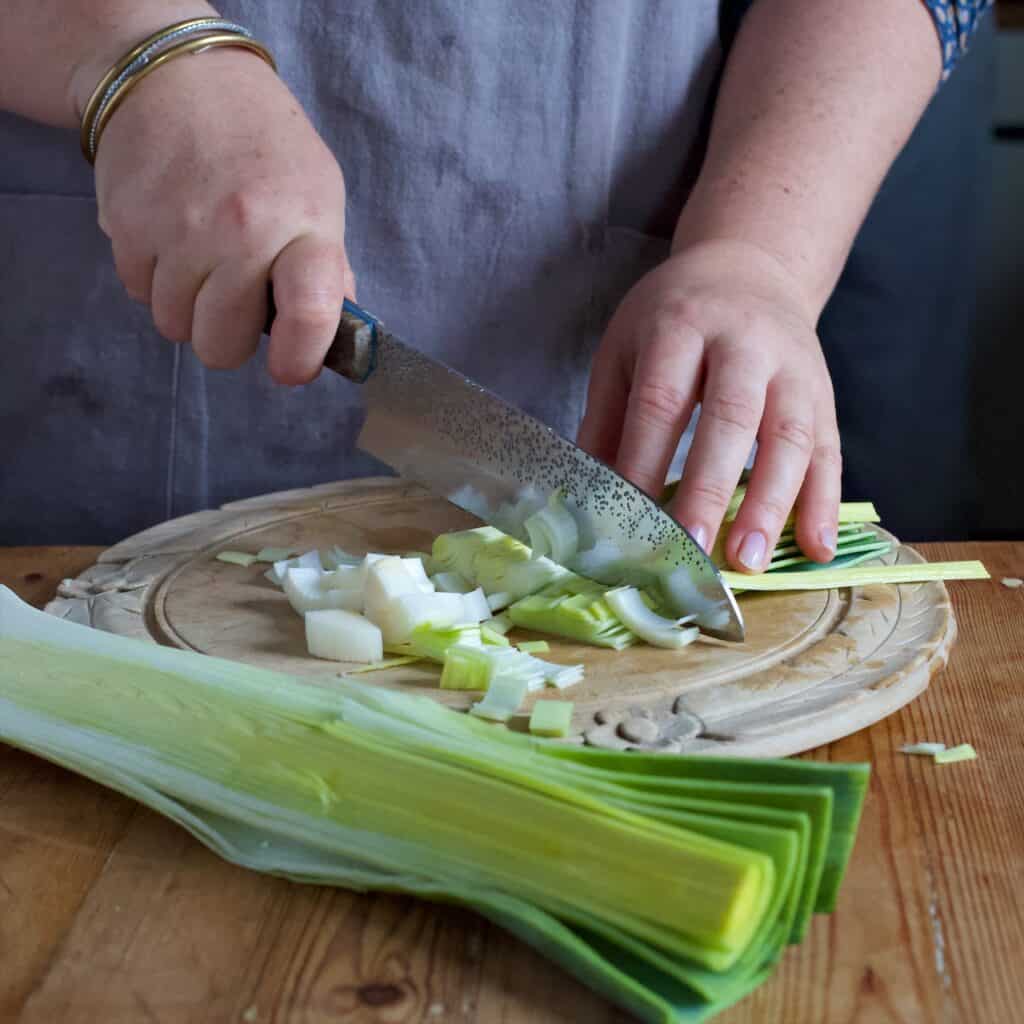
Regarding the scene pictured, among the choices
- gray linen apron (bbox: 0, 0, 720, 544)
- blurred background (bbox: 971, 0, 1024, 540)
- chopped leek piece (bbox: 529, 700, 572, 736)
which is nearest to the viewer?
chopped leek piece (bbox: 529, 700, 572, 736)

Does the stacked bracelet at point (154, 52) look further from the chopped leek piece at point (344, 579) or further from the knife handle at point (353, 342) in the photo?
the chopped leek piece at point (344, 579)

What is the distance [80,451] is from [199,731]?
1.07 meters

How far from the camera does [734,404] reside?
1.51m

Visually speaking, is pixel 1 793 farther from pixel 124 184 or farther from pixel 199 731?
pixel 124 184

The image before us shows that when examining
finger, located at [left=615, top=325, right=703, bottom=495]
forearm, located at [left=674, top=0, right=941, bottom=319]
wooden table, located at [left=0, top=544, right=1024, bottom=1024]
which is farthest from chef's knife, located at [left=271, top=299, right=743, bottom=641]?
forearm, located at [left=674, top=0, right=941, bottom=319]

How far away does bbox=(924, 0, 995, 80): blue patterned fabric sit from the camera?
1.90 metres

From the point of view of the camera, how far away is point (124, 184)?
1520 mm

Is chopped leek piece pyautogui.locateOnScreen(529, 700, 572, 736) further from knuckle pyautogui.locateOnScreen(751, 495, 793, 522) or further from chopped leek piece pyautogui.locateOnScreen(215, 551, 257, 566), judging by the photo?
chopped leek piece pyautogui.locateOnScreen(215, 551, 257, 566)

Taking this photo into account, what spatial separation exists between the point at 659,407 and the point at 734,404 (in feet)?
0.31

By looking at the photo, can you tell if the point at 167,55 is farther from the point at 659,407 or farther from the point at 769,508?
the point at 769,508

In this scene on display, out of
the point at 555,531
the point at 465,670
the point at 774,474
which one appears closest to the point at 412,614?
the point at 465,670

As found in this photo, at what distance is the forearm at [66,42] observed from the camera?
61.2 inches

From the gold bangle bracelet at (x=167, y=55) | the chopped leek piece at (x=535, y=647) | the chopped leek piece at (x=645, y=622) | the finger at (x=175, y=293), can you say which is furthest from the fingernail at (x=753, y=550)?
the gold bangle bracelet at (x=167, y=55)

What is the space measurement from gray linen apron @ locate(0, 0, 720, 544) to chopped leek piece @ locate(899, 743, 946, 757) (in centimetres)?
98
